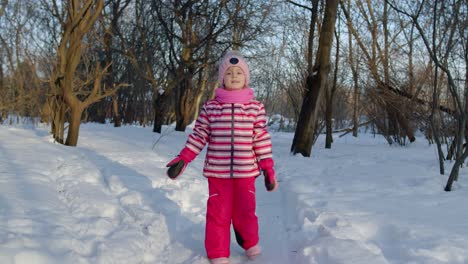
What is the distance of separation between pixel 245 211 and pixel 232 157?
1.36ft

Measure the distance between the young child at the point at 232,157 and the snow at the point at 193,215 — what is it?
0.21m

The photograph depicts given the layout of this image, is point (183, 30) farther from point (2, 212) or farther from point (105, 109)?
point (105, 109)

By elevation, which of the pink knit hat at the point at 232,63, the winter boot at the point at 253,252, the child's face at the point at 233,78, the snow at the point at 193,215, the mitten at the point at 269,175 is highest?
the pink knit hat at the point at 232,63

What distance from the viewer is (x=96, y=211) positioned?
11.1ft

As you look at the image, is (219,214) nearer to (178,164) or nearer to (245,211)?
(245,211)

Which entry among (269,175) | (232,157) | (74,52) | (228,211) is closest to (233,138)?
(232,157)

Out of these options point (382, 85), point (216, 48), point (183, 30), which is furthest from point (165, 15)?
point (382, 85)

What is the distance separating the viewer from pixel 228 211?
2.78 m

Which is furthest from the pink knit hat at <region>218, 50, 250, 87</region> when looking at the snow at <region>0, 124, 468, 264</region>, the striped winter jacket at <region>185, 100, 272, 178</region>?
the snow at <region>0, 124, 468, 264</region>

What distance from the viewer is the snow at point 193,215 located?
8.03ft

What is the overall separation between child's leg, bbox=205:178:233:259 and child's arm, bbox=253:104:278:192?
0.26 meters

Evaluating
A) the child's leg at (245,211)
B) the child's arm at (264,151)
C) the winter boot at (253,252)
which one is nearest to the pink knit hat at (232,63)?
the child's arm at (264,151)

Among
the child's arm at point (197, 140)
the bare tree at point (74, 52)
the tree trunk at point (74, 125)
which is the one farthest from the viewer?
the tree trunk at point (74, 125)

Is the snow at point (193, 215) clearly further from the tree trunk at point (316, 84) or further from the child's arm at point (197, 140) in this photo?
the tree trunk at point (316, 84)
